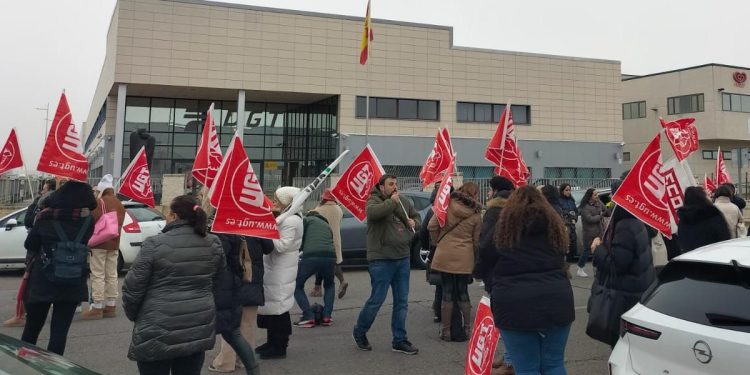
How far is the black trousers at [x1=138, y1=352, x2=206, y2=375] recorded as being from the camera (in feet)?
10.9

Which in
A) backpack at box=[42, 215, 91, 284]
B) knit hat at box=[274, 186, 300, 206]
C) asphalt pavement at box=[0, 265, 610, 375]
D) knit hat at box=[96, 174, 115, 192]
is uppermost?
knit hat at box=[96, 174, 115, 192]

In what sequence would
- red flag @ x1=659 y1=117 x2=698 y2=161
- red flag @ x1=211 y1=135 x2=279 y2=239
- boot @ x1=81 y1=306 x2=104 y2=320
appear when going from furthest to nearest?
red flag @ x1=659 y1=117 x2=698 y2=161 → boot @ x1=81 y1=306 x2=104 y2=320 → red flag @ x1=211 y1=135 x2=279 y2=239

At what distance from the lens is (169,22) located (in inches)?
1002

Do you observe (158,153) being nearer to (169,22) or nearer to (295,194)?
(169,22)

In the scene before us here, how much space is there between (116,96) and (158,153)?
3640 millimetres

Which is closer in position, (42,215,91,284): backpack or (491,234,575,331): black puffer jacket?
(491,234,575,331): black puffer jacket

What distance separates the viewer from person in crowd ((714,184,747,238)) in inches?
272

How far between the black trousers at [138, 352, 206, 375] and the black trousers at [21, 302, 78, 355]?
1.78m

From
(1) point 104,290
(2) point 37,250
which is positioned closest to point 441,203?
(2) point 37,250

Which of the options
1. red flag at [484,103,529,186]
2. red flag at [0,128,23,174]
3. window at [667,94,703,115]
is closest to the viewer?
red flag at [484,103,529,186]

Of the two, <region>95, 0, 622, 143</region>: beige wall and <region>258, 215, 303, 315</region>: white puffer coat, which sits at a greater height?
<region>95, 0, 622, 143</region>: beige wall

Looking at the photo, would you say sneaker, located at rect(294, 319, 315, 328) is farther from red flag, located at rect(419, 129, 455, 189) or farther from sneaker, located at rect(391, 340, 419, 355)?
red flag, located at rect(419, 129, 455, 189)

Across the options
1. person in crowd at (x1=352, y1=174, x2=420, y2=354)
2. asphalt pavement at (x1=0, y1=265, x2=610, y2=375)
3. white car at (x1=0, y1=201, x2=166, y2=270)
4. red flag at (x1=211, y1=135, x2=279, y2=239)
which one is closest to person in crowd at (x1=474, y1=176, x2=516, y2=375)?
asphalt pavement at (x1=0, y1=265, x2=610, y2=375)

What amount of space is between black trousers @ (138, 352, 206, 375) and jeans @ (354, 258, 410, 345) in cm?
216
